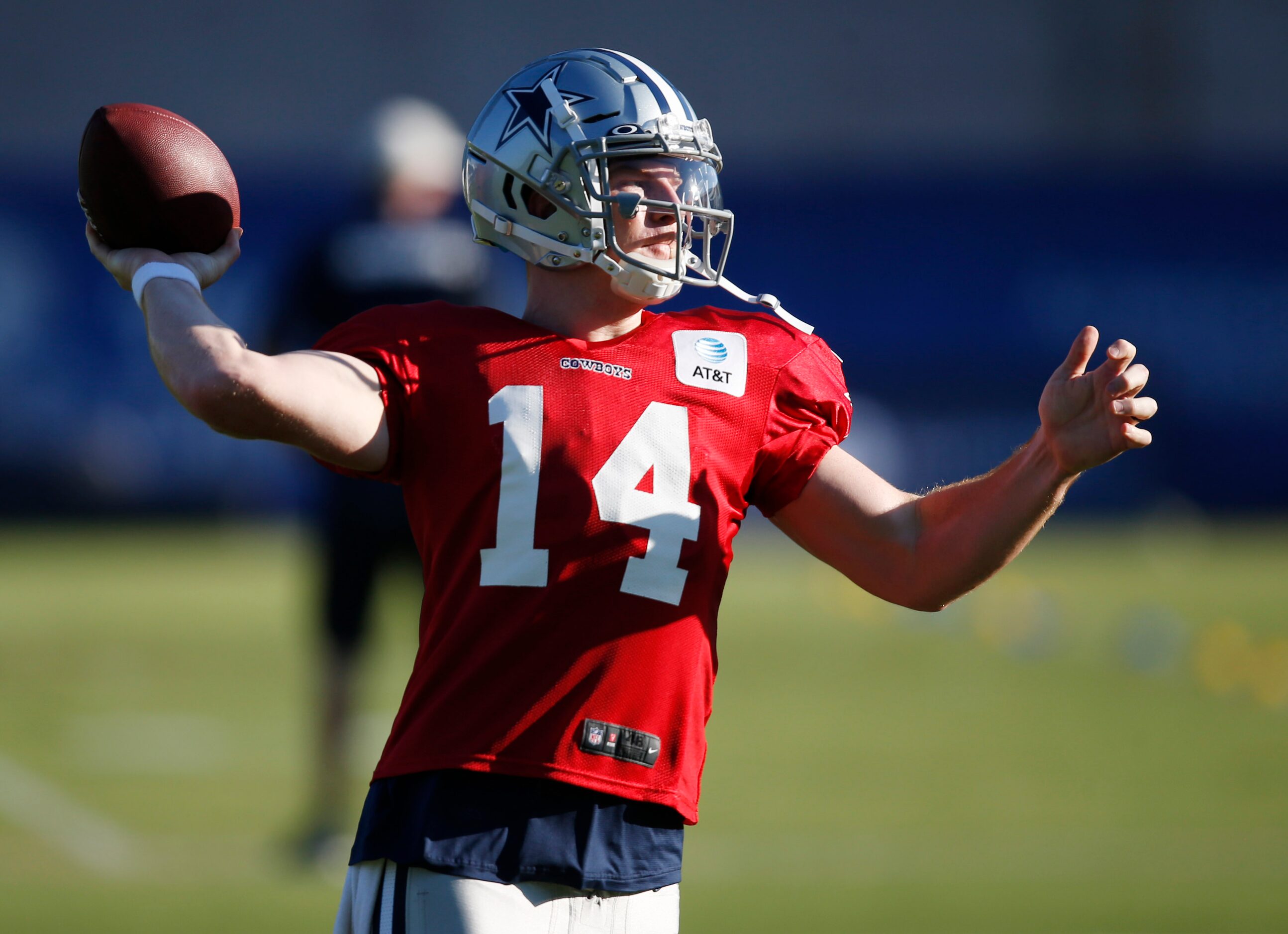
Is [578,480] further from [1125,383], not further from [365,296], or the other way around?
[365,296]

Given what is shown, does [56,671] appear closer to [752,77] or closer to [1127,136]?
[752,77]

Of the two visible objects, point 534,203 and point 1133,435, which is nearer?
point 1133,435

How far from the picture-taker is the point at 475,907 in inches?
72.6

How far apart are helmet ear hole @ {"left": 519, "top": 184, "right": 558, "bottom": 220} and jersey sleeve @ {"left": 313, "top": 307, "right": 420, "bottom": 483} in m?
0.28

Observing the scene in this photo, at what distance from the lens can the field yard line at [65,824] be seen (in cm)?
443

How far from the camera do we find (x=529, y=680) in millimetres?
1913

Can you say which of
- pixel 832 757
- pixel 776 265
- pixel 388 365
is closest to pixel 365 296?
pixel 832 757

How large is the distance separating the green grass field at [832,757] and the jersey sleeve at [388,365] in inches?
88.8

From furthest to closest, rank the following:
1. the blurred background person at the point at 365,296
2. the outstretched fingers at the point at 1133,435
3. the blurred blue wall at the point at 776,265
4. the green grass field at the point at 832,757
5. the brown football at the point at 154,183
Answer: the blurred blue wall at the point at 776,265, the blurred background person at the point at 365,296, the green grass field at the point at 832,757, the brown football at the point at 154,183, the outstretched fingers at the point at 1133,435

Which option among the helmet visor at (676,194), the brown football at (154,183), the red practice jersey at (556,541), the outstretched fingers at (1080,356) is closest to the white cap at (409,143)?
the brown football at (154,183)

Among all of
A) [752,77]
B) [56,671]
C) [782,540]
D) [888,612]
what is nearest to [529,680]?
[56,671]

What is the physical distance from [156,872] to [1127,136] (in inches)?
577

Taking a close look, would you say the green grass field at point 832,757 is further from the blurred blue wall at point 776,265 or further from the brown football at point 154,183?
the brown football at point 154,183

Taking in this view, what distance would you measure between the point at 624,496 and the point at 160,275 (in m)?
0.65
